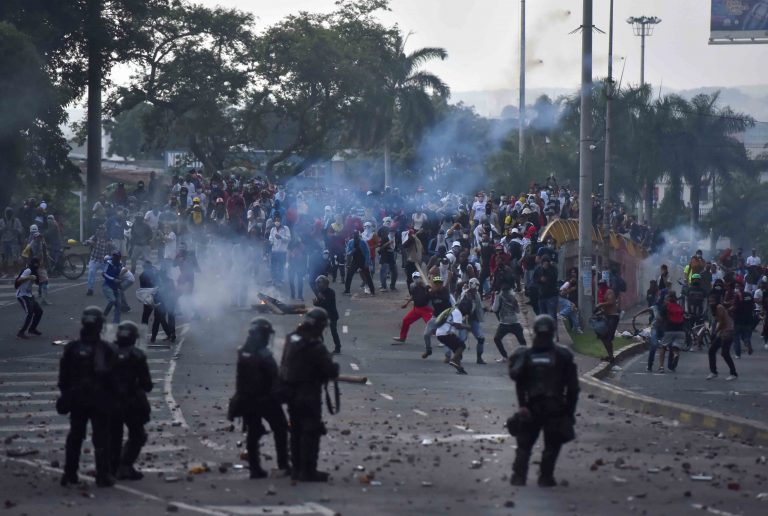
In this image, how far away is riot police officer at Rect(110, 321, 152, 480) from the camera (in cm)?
1284

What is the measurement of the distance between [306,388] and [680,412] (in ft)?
23.6

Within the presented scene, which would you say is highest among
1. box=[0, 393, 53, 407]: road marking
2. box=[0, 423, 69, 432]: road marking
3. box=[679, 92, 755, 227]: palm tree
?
box=[679, 92, 755, 227]: palm tree

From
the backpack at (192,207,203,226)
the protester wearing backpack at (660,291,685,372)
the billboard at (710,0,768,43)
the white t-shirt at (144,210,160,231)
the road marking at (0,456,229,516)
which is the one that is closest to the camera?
the road marking at (0,456,229,516)

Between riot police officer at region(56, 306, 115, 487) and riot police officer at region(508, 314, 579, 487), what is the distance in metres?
3.63

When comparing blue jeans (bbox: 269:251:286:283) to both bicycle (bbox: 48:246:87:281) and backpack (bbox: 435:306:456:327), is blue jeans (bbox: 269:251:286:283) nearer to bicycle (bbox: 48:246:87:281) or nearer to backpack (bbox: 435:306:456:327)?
bicycle (bbox: 48:246:87:281)

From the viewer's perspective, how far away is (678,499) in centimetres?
1217

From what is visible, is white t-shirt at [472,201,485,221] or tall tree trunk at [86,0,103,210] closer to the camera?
white t-shirt at [472,201,485,221]

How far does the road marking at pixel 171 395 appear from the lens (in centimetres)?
1744

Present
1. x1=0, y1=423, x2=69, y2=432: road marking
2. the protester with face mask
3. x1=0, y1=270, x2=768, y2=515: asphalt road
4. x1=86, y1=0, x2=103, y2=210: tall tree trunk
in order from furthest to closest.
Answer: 1. x1=86, y1=0, x2=103, y2=210: tall tree trunk
2. the protester with face mask
3. x1=0, y1=423, x2=69, y2=432: road marking
4. x1=0, y1=270, x2=768, y2=515: asphalt road

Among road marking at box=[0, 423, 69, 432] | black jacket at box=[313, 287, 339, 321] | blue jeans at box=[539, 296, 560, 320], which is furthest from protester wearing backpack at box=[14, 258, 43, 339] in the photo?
blue jeans at box=[539, 296, 560, 320]

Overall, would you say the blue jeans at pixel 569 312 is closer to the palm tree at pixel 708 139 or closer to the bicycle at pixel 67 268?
the bicycle at pixel 67 268

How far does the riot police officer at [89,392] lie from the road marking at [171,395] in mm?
4191

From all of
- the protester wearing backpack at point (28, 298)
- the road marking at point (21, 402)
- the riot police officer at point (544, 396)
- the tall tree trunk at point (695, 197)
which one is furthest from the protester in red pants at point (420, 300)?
the tall tree trunk at point (695, 197)

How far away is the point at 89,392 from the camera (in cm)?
1248
